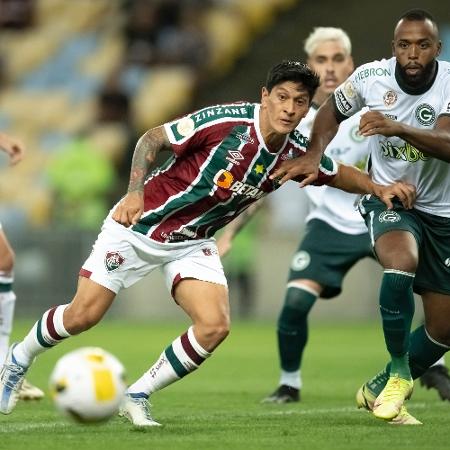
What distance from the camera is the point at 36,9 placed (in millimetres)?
22672

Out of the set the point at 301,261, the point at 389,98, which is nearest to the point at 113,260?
the point at 389,98

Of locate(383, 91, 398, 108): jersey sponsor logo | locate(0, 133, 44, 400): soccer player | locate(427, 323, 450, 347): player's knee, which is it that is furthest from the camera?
locate(0, 133, 44, 400): soccer player

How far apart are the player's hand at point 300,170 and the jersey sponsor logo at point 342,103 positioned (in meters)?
0.47

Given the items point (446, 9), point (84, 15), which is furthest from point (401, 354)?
point (84, 15)

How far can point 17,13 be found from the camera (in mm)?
22750

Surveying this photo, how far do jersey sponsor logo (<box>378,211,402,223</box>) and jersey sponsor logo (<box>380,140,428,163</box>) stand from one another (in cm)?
31

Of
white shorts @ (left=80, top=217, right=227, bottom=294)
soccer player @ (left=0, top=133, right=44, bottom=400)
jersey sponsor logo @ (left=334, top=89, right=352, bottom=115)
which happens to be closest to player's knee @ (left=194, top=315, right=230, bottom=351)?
white shorts @ (left=80, top=217, right=227, bottom=294)

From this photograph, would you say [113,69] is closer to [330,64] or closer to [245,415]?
[330,64]

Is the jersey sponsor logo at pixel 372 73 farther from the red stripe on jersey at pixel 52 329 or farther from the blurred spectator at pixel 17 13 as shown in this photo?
the blurred spectator at pixel 17 13

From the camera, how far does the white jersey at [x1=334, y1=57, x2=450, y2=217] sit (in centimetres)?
658

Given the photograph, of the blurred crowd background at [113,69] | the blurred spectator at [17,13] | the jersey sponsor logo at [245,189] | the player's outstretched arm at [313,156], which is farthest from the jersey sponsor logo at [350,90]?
the blurred spectator at [17,13]

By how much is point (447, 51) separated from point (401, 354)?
1300 centimetres

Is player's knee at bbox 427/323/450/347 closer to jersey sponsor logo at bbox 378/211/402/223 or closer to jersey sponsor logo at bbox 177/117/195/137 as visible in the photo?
jersey sponsor logo at bbox 378/211/402/223

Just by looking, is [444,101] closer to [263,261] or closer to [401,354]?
[401,354]
